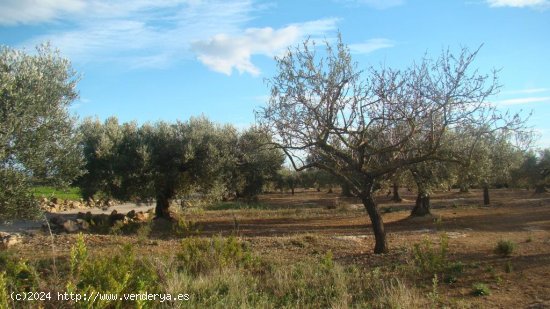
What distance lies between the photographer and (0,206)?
8531 mm

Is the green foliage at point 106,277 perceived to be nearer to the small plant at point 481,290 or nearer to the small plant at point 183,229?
the small plant at point 183,229

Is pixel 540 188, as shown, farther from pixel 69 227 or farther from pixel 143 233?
pixel 143 233

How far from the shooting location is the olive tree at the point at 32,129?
26.9ft

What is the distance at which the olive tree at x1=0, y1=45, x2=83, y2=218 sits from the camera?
819cm

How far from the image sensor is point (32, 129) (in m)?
8.77

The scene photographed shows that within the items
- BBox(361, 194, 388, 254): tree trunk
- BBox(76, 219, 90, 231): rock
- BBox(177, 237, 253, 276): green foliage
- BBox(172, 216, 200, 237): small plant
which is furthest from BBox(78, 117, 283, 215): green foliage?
BBox(177, 237, 253, 276): green foliage

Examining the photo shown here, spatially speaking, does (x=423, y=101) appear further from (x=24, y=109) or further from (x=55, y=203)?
(x=55, y=203)

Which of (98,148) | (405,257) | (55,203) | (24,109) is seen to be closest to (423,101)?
(405,257)

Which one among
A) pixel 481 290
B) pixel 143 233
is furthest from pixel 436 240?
pixel 143 233

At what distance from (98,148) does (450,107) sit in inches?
600

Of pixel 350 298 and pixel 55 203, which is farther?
pixel 55 203

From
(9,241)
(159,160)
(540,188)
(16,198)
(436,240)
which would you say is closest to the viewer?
(16,198)

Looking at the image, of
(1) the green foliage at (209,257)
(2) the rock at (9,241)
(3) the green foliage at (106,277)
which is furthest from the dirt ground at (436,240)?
(1) the green foliage at (209,257)

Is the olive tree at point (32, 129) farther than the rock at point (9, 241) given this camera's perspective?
No
